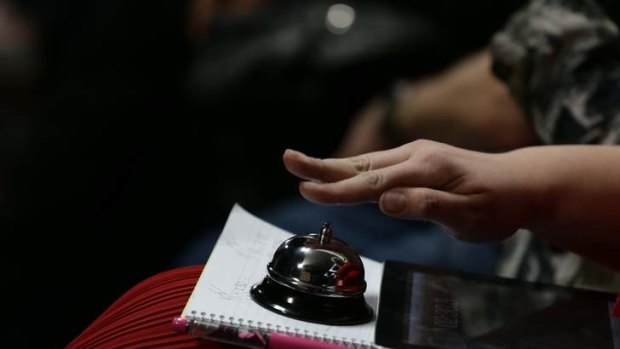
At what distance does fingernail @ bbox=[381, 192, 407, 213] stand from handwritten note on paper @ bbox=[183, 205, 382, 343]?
4 centimetres

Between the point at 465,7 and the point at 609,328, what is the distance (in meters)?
0.75

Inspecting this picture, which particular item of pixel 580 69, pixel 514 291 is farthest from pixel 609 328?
pixel 580 69

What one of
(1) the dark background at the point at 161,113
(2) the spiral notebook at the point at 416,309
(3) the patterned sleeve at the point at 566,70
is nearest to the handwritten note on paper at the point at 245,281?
(2) the spiral notebook at the point at 416,309

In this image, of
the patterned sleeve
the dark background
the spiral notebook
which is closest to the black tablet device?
the spiral notebook

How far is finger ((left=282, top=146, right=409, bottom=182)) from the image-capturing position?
48 cm

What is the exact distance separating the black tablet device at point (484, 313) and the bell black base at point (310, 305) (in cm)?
1

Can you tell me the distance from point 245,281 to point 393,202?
81 millimetres

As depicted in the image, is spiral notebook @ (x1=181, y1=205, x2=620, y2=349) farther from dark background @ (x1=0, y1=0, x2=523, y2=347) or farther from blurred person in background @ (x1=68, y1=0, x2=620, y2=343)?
dark background @ (x1=0, y1=0, x2=523, y2=347)

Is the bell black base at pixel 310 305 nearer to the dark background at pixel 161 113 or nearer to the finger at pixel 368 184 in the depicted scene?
the finger at pixel 368 184

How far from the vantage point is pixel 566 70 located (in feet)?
2.46

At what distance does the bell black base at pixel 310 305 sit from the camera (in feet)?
1.47

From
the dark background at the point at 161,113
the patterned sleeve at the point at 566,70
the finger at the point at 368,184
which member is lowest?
the dark background at the point at 161,113

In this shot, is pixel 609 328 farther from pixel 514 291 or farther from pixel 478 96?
pixel 478 96

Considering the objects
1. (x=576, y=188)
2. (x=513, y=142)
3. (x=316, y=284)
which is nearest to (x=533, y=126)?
(x=513, y=142)
